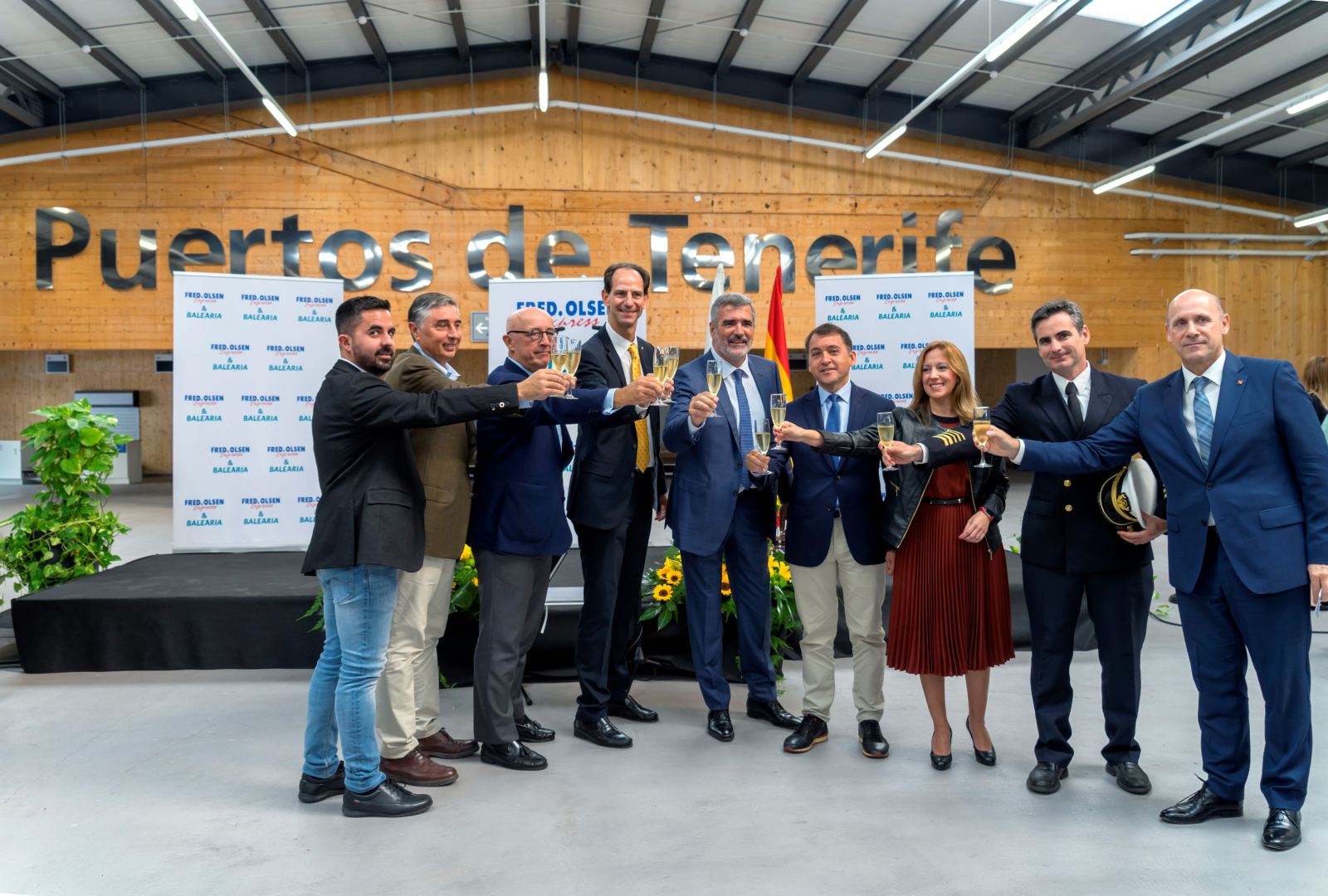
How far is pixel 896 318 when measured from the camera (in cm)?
589

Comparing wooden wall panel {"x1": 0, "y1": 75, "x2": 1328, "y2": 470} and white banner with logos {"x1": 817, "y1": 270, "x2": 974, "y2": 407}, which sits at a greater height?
wooden wall panel {"x1": 0, "y1": 75, "x2": 1328, "y2": 470}

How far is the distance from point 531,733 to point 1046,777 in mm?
1851

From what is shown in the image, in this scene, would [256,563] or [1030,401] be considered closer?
[1030,401]

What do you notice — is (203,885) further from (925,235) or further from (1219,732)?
(925,235)

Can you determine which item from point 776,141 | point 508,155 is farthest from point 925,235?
point 508,155

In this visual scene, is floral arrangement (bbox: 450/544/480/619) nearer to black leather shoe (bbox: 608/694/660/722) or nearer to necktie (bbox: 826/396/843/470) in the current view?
black leather shoe (bbox: 608/694/660/722)

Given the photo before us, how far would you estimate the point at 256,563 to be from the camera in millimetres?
5684

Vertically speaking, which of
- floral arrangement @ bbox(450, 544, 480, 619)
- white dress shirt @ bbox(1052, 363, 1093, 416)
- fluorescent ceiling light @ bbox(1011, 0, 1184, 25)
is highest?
fluorescent ceiling light @ bbox(1011, 0, 1184, 25)

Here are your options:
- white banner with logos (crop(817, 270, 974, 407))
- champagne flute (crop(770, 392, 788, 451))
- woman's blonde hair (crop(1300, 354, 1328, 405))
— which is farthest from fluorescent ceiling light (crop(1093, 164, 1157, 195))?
champagne flute (crop(770, 392, 788, 451))

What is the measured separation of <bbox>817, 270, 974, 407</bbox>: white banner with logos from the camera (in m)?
5.86

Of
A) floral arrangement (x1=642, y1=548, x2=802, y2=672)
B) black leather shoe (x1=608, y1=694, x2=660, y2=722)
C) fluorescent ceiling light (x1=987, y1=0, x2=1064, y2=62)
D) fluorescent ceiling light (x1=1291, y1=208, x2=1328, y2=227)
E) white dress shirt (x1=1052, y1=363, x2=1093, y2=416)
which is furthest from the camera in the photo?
fluorescent ceiling light (x1=1291, y1=208, x2=1328, y2=227)

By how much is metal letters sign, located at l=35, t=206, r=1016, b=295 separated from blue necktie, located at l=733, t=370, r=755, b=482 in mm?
9534

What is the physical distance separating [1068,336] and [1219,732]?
1.30 meters

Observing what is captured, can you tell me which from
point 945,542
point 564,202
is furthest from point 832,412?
point 564,202
